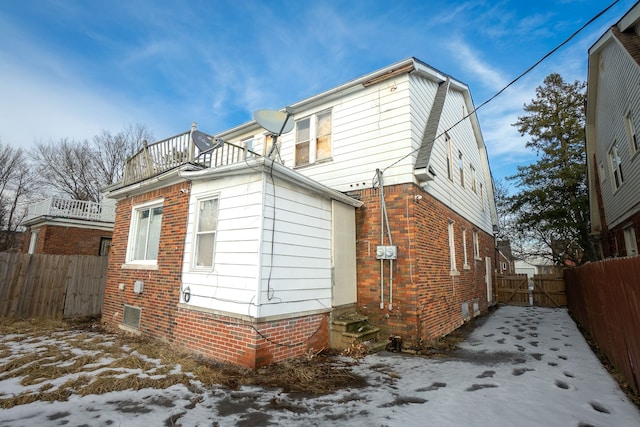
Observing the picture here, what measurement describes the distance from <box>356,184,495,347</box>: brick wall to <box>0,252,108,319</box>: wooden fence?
980 centimetres

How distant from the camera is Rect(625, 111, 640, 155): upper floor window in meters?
8.86

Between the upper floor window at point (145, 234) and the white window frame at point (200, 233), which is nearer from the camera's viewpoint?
the white window frame at point (200, 233)

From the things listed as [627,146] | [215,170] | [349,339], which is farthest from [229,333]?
[627,146]

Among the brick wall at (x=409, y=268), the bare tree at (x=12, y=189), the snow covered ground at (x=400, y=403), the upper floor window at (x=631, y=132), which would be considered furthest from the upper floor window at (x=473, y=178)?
the bare tree at (x=12, y=189)

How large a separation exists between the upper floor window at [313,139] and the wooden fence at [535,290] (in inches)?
532

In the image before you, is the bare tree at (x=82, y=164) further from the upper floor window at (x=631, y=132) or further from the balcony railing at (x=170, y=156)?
the upper floor window at (x=631, y=132)

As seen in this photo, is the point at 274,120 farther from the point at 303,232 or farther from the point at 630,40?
the point at 630,40

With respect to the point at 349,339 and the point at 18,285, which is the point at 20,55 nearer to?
the point at 18,285

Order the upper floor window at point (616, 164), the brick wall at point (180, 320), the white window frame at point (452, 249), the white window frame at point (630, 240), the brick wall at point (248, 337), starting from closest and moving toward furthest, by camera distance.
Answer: the brick wall at point (248, 337)
the brick wall at point (180, 320)
the white window frame at point (452, 249)
the white window frame at point (630, 240)
the upper floor window at point (616, 164)

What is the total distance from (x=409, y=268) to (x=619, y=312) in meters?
3.37

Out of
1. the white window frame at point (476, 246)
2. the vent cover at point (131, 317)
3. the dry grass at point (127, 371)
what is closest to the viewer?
the dry grass at point (127, 371)

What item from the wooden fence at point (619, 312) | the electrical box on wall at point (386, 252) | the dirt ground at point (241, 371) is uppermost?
the electrical box on wall at point (386, 252)

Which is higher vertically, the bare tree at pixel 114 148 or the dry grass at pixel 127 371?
the bare tree at pixel 114 148

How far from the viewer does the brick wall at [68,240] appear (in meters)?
15.7
